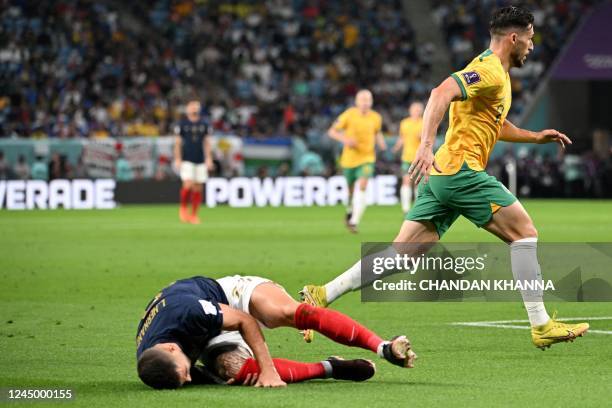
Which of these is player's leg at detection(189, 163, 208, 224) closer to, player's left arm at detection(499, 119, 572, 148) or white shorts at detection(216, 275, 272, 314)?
player's left arm at detection(499, 119, 572, 148)

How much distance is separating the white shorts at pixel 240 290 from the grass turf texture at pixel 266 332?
1.74 ft

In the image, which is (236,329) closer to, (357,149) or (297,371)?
(297,371)

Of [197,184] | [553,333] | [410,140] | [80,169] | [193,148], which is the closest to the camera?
[553,333]

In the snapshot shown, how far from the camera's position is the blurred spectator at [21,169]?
118 feet

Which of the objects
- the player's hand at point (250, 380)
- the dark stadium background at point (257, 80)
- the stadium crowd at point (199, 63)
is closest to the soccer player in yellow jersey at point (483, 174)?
the player's hand at point (250, 380)

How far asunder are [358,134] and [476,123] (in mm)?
15996

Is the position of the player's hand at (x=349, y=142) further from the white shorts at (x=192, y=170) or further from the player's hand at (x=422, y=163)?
the player's hand at (x=422, y=163)

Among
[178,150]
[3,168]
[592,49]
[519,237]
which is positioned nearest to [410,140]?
[178,150]

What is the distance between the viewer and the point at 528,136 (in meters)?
10.6

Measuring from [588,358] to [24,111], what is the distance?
1226 inches

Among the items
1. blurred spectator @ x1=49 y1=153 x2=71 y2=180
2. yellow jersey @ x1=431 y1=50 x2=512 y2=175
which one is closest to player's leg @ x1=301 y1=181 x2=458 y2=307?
yellow jersey @ x1=431 y1=50 x2=512 y2=175

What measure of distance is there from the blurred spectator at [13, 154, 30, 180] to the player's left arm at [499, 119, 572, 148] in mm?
27094

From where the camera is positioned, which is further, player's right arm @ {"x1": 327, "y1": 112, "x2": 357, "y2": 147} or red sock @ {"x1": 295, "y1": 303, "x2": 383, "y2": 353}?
player's right arm @ {"x1": 327, "y1": 112, "x2": 357, "y2": 147}

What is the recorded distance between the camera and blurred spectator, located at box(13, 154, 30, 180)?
118 ft
